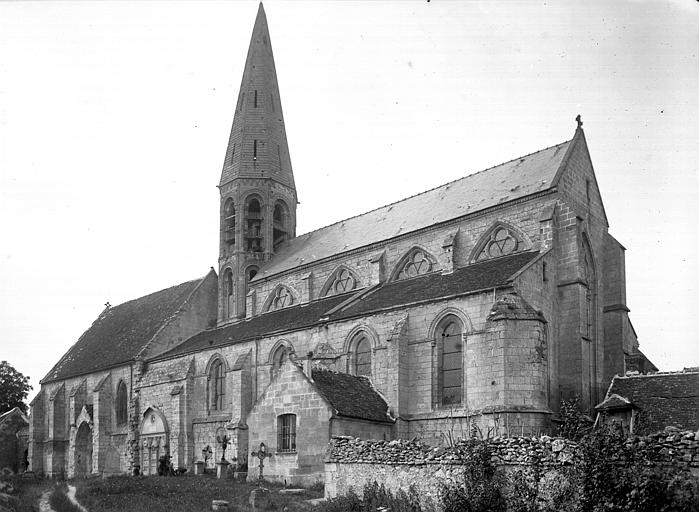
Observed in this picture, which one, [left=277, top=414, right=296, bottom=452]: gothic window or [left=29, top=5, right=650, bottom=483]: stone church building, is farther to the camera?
[left=277, top=414, right=296, bottom=452]: gothic window

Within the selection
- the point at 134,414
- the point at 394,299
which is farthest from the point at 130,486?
the point at 134,414

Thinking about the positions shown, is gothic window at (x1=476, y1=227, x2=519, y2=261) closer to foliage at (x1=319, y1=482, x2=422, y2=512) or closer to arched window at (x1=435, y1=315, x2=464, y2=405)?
arched window at (x1=435, y1=315, x2=464, y2=405)

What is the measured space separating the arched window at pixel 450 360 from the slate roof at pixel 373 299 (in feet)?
3.86

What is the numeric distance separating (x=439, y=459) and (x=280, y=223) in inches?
1277

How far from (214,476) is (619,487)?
22.0 metres

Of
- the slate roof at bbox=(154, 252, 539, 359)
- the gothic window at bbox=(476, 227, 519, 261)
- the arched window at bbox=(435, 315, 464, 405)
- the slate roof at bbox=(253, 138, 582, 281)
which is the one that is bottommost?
the arched window at bbox=(435, 315, 464, 405)

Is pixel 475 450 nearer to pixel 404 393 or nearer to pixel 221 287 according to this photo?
pixel 404 393

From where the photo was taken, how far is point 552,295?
28906mm

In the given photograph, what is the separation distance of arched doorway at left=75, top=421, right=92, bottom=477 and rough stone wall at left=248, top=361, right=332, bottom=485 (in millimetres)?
22833

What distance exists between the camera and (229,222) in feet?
160

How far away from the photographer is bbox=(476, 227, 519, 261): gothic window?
31.5 metres

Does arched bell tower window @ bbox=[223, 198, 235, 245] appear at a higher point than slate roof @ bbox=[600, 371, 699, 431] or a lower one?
higher

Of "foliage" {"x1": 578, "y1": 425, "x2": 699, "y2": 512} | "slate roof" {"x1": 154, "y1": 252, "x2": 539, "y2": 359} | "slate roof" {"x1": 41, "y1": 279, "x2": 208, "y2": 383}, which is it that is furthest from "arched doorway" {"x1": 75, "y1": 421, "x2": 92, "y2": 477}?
"foliage" {"x1": 578, "y1": 425, "x2": 699, "y2": 512}

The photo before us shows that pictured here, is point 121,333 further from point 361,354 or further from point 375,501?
point 375,501
